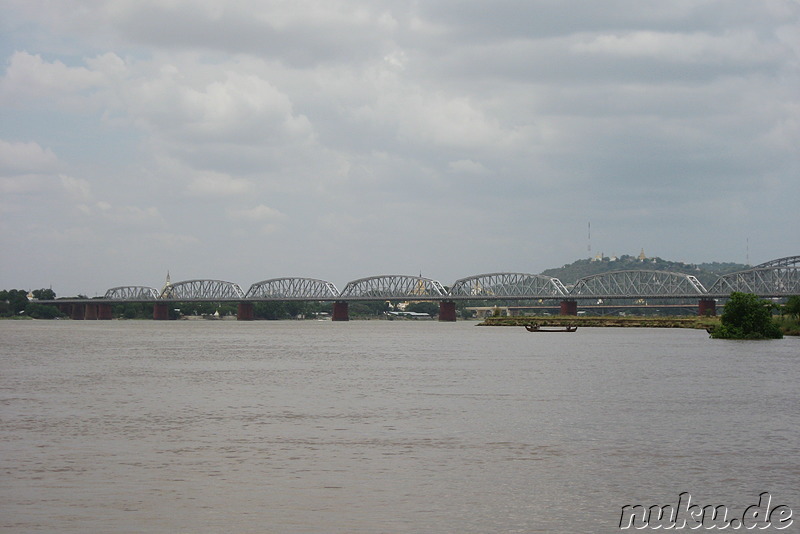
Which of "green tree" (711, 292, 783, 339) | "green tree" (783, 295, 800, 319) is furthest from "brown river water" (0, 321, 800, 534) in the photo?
"green tree" (783, 295, 800, 319)

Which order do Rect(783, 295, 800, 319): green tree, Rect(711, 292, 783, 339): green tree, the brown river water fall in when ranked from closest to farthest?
the brown river water → Rect(711, 292, 783, 339): green tree → Rect(783, 295, 800, 319): green tree

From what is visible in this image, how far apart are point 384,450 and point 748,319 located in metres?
95.7

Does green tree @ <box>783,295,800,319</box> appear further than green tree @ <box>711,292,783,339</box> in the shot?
Yes

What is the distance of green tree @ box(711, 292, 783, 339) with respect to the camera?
115 meters

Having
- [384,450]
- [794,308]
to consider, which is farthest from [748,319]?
[384,450]

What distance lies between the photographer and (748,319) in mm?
116625

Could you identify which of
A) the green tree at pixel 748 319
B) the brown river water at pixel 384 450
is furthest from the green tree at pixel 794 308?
the brown river water at pixel 384 450

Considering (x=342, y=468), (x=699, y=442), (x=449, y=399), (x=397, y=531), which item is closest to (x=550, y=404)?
(x=449, y=399)

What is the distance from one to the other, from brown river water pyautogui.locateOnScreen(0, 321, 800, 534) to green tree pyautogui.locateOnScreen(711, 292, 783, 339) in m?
55.4

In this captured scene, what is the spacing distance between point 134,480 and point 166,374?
4127 centimetres

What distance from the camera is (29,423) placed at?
120 ft

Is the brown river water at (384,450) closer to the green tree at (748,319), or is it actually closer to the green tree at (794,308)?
the green tree at (748,319)

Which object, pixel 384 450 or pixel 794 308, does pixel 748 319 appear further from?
pixel 384 450

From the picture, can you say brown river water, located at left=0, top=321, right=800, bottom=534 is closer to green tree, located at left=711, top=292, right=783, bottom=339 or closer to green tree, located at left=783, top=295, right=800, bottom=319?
green tree, located at left=711, top=292, right=783, bottom=339
